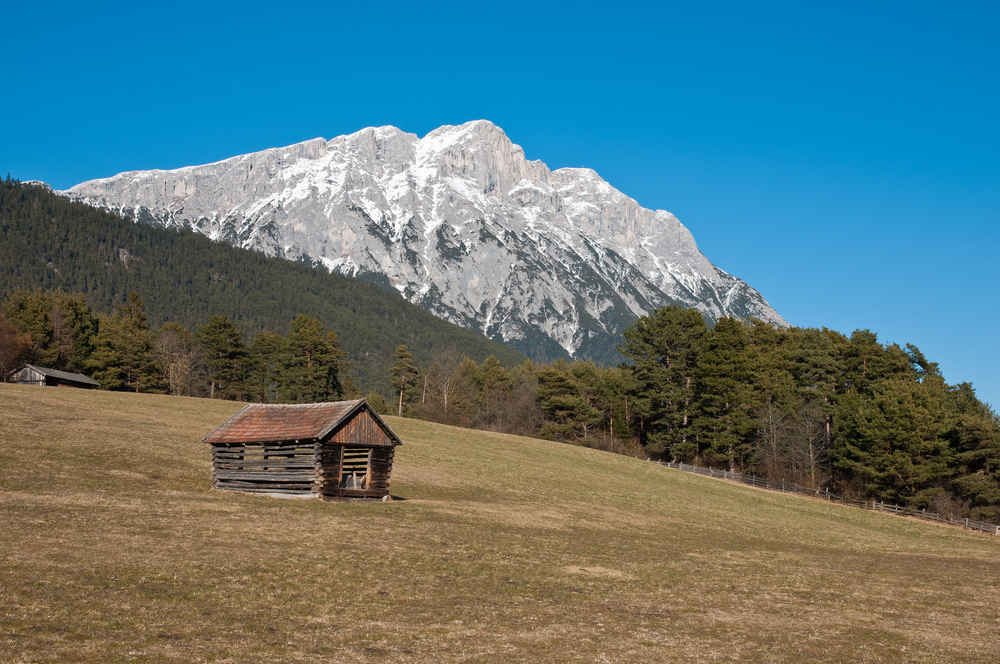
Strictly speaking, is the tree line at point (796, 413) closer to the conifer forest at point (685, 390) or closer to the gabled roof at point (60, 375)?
the conifer forest at point (685, 390)

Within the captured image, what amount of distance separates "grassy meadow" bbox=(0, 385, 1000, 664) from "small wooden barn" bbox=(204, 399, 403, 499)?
153cm

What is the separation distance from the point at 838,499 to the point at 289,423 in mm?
52460

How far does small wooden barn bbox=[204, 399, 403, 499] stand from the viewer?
34.7 m

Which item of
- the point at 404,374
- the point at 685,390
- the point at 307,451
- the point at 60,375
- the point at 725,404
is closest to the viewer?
the point at 307,451

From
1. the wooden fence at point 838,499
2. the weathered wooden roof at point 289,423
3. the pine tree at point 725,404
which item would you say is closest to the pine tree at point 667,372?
the pine tree at point 725,404

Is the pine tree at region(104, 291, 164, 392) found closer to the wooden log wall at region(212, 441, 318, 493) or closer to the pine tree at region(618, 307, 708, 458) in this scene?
the pine tree at region(618, 307, 708, 458)

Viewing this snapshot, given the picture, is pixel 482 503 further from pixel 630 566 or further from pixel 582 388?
pixel 582 388

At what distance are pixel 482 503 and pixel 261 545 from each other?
19.4m

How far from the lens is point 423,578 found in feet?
66.8

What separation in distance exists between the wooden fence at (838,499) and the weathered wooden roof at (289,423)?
45.7m

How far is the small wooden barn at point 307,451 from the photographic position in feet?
114

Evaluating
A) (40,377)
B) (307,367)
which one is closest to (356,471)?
(40,377)

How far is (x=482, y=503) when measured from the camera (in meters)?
40.8

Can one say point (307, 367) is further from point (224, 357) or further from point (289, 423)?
point (289, 423)
